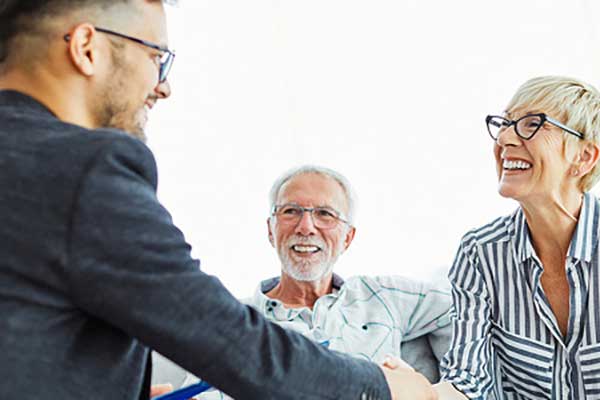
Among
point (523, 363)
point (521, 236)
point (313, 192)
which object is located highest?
point (313, 192)

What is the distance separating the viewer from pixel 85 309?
0.85m

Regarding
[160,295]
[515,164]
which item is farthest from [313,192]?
[160,295]

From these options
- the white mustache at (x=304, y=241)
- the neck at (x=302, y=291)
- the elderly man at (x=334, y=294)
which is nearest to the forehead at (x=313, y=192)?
the elderly man at (x=334, y=294)

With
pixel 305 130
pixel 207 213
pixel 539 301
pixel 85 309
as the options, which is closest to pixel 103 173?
pixel 85 309

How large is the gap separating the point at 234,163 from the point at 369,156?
2.04ft

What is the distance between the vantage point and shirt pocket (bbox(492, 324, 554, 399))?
5.84 ft

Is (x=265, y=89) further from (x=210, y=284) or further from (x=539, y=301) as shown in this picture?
(x=210, y=284)

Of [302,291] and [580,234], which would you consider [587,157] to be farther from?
[302,291]

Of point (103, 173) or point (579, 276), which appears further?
point (579, 276)

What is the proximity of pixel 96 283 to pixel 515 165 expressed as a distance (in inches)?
53.3

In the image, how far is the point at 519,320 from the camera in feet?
6.01

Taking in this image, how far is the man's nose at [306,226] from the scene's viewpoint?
2275mm

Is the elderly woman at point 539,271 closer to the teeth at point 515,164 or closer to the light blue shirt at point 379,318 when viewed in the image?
the teeth at point 515,164

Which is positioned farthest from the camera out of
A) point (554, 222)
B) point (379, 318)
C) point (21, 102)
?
point (379, 318)
